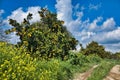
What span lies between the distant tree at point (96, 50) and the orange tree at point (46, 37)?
2284 cm

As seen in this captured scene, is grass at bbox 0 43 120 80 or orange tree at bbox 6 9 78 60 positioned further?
orange tree at bbox 6 9 78 60

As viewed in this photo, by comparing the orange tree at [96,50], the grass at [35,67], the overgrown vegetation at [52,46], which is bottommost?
the grass at [35,67]

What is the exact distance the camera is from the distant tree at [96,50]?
54.1 metres

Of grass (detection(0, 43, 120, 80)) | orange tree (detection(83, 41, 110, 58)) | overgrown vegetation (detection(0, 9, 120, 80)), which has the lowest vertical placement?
grass (detection(0, 43, 120, 80))

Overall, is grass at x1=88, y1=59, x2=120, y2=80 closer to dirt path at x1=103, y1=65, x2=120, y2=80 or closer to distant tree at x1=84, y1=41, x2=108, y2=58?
dirt path at x1=103, y1=65, x2=120, y2=80

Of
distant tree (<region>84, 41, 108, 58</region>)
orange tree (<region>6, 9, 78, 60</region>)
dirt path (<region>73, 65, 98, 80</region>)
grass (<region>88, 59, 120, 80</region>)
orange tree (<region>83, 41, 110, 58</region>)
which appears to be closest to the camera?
grass (<region>88, 59, 120, 80</region>)

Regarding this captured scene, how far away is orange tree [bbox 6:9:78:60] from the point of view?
28.0 meters

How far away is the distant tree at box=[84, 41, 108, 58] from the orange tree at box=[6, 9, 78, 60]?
22.8m

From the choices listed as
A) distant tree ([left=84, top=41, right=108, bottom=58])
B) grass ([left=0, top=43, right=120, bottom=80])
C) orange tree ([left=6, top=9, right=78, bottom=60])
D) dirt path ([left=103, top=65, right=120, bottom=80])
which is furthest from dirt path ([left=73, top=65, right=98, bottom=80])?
distant tree ([left=84, top=41, right=108, bottom=58])

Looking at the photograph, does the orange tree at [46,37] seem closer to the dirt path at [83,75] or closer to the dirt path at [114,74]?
the dirt path at [83,75]

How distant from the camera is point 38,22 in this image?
30.9 metres

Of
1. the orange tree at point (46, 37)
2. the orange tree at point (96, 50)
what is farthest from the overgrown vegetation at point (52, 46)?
the orange tree at point (96, 50)

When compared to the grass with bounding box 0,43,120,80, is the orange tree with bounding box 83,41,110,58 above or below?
above

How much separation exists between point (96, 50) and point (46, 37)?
28.1 m
